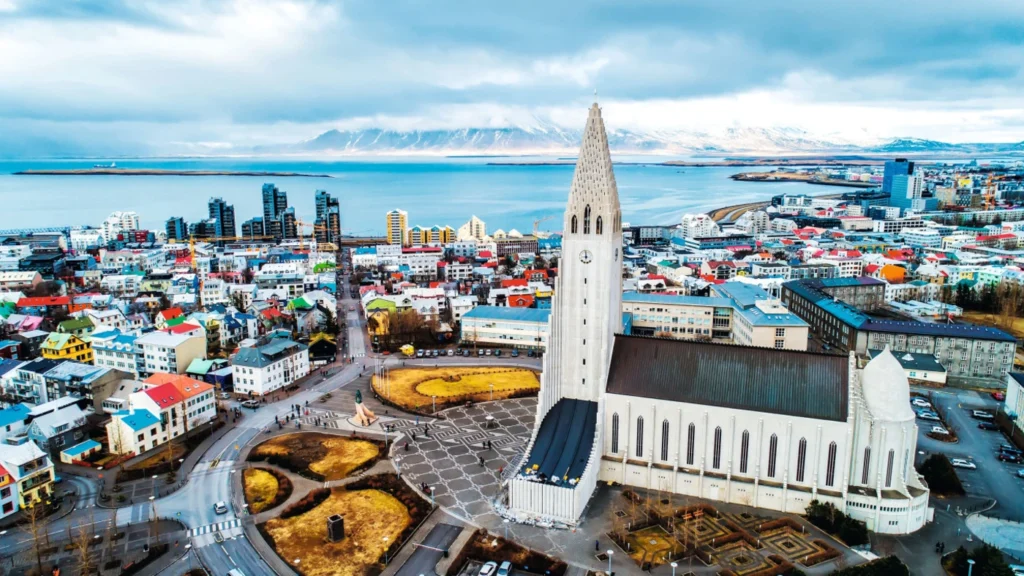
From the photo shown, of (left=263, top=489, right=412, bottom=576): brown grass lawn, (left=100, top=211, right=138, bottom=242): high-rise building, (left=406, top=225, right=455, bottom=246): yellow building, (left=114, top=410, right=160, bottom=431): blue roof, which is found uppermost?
(left=100, top=211, right=138, bottom=242): high-rise building

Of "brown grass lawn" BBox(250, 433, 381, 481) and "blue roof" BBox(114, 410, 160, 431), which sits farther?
"blue roof" BBox(114, 410, 160, 431)

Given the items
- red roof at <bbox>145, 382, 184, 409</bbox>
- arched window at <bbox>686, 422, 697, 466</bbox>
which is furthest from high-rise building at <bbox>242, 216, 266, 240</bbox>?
arched window at <bbox>686, 422, 697, 466</bbox>

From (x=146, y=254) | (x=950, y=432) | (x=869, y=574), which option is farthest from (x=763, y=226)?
(x=869, y=574)

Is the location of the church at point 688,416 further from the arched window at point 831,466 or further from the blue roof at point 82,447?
the blue roof at point 82,447

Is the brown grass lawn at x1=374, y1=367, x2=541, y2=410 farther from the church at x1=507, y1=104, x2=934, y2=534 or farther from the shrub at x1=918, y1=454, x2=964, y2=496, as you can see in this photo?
the shrub at x1=918, y1=454, x2=964, y2=496

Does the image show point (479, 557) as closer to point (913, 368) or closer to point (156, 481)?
point (156, 481)

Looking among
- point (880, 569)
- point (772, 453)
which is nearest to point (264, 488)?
point (772, 453)

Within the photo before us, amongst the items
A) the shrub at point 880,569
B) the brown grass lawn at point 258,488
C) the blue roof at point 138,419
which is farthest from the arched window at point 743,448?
the blue roof at point 138,419
